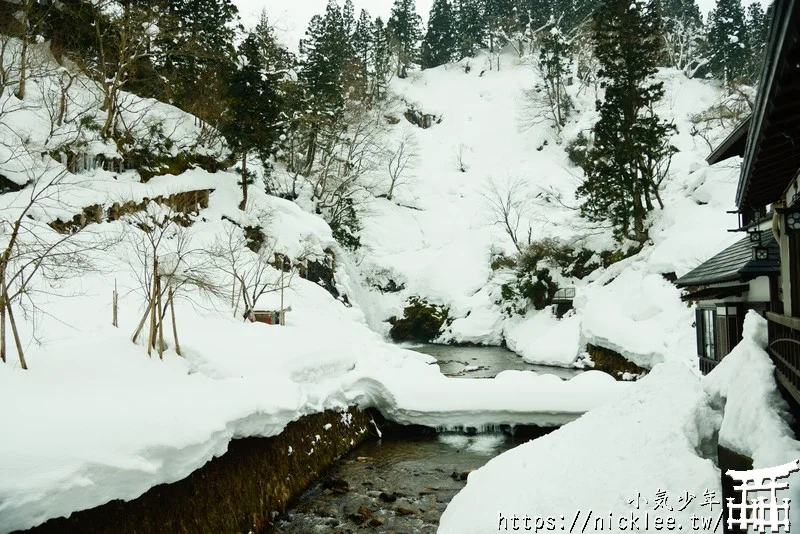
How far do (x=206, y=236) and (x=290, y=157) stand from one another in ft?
46.6

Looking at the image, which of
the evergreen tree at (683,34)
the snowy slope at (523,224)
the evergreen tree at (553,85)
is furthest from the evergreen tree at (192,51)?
the evergreen tree at (683,34)

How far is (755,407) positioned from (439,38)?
6969 cm

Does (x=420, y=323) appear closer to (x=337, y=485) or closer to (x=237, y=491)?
(x=337, y=485)

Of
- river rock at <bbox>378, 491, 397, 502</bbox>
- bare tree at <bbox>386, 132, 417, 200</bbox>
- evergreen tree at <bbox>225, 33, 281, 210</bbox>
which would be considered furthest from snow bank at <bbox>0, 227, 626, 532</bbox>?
bare tree at <bbox>386, 132, 417, 200</bbox>

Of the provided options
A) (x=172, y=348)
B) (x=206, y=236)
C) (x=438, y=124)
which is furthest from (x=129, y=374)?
(x=438, y=124)

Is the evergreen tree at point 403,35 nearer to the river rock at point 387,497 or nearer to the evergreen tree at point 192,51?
the evergreen tree at point 192,51

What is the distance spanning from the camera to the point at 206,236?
65.3ft

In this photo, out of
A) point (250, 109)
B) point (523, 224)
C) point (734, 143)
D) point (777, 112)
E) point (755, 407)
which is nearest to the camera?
point (777, 112)

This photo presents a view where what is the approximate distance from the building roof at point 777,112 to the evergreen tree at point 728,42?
166 ft

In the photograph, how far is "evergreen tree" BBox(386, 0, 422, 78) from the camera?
6179cm

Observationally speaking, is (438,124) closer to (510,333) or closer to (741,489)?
(510,333)

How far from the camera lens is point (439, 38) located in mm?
66750

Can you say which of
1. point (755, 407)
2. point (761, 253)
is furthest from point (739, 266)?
A: point (755, 407)

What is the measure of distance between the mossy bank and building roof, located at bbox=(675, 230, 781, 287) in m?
9.06
